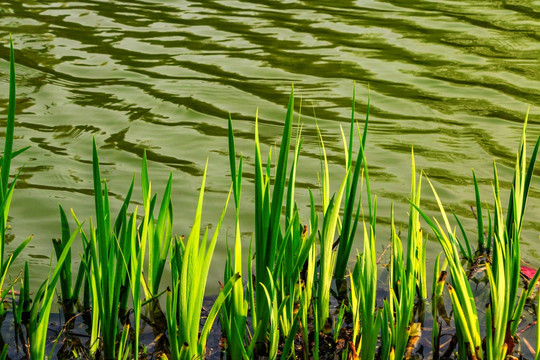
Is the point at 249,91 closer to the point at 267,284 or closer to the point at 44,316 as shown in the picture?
the point at 267,284

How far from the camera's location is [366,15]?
19.0 feet

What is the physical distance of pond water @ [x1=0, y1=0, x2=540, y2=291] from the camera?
3324mm

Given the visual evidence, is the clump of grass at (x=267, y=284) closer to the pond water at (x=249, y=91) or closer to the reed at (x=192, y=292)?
the reed at (x=192, y=292)

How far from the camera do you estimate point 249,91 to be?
14.5ft

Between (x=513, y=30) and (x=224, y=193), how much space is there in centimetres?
312

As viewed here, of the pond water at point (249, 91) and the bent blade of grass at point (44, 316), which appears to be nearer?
the bent blade of grass at point (44, 316)

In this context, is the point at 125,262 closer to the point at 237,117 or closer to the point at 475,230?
the point at 475,230

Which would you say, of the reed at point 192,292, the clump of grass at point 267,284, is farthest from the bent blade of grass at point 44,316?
the reed at point 192,292

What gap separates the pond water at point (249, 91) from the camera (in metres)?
3.32

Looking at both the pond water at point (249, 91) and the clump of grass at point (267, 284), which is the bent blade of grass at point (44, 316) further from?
the pond water at point (249, 91)

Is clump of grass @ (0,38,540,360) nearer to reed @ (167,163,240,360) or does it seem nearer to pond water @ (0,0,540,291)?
reed @ (167,163,240,360)

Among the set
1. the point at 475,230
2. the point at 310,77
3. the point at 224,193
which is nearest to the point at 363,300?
the point at 475,230

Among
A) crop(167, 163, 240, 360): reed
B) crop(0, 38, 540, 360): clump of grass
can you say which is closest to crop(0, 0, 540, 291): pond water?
crop(0, 38, 540, 360): clump of grass

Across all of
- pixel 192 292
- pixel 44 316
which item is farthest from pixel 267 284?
pixel 44 316
